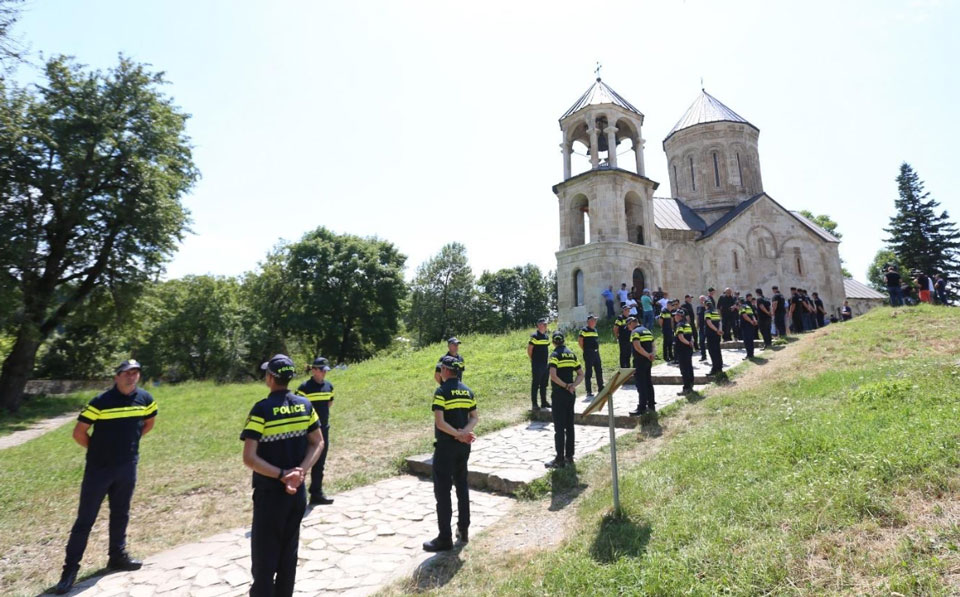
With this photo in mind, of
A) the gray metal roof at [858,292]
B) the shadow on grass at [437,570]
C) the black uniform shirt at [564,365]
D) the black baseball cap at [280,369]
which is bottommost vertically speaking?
the shadow on grass at [437,570]

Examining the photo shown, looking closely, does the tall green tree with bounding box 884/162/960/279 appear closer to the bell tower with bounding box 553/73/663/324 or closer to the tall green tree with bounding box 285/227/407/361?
the bell tower with bounding box 553/73/663/324

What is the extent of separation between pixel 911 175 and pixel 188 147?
54.5 m

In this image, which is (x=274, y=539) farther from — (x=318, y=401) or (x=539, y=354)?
(x=539, y=354)

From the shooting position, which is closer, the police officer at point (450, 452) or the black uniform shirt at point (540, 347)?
the police officer at point (450, 452)

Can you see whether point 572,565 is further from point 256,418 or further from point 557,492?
point 256,418

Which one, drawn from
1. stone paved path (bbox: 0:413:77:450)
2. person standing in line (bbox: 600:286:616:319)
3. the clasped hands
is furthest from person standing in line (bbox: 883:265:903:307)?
stone paved path (bbox: 0:413:77:450)

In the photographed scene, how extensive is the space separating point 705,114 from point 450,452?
111 feet

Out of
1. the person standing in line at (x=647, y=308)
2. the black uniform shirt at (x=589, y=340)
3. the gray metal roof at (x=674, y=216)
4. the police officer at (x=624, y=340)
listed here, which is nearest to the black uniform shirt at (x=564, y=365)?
the black uniform shirt at (x=589, y=340)

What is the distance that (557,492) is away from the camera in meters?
6.16

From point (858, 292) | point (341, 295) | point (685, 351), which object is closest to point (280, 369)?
point (685, 351)

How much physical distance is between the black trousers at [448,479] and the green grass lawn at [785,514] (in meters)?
0.44

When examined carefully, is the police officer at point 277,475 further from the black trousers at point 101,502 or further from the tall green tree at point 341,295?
the tall green tree at point 341,295

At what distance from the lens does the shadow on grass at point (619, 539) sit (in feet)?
12.7

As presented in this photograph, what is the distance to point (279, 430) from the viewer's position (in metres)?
3.57
